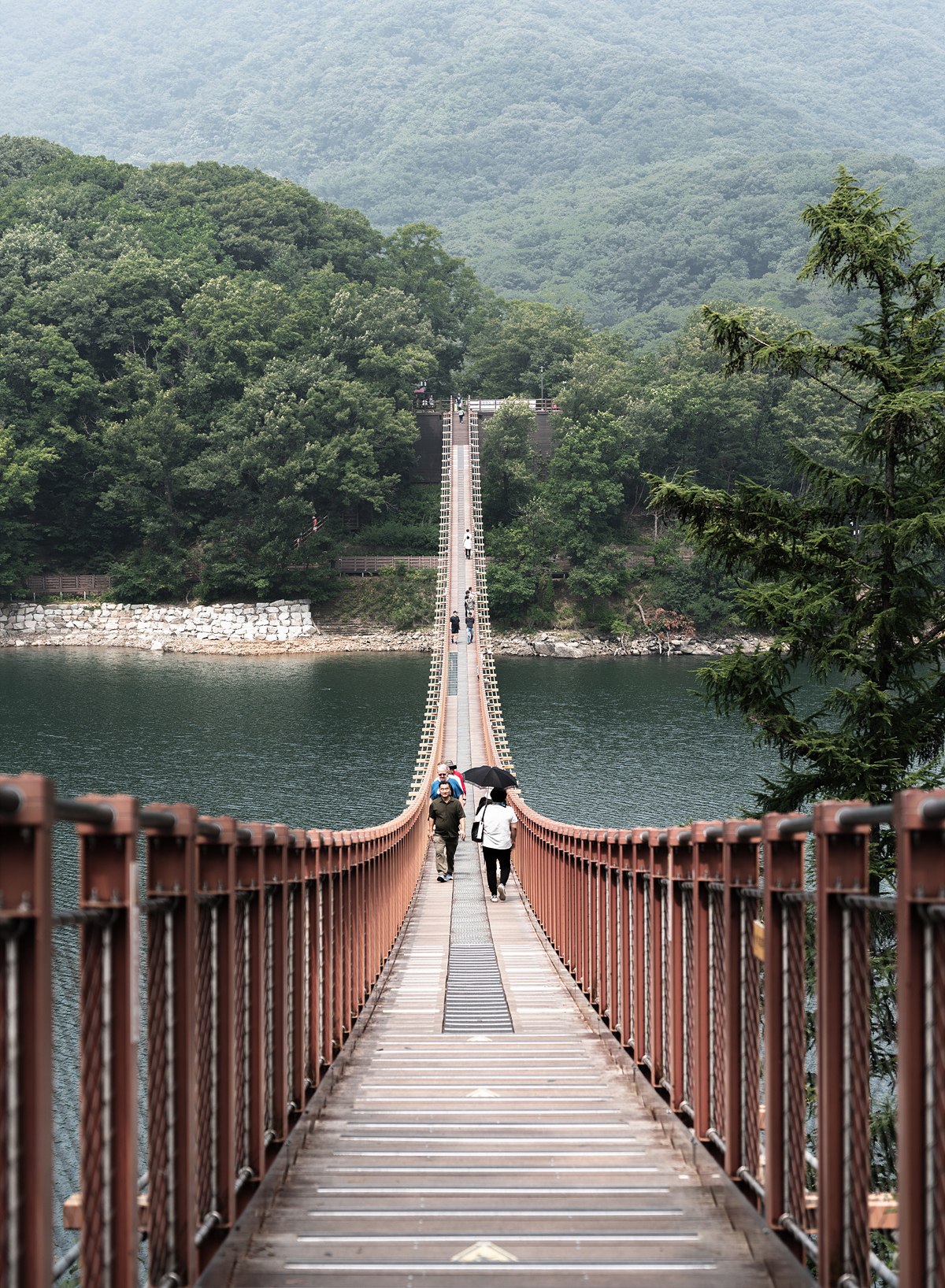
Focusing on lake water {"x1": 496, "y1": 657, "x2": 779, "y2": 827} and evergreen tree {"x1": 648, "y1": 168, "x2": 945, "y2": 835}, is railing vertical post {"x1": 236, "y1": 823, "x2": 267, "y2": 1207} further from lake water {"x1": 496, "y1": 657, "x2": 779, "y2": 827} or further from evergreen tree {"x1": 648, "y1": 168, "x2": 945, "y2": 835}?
lake water {"x1": 496, "y1": 657, "x2": 779, "y2": 827}

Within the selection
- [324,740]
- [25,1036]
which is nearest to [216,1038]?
[25,1036]

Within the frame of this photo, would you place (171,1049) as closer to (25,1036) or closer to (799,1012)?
(25,1036)

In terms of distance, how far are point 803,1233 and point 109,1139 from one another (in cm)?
161

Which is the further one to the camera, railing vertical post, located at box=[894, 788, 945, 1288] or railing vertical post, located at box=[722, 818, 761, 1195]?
railing vertical post, located at box=[722, 818, 761, 1195]

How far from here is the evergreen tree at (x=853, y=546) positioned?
33.4 ft

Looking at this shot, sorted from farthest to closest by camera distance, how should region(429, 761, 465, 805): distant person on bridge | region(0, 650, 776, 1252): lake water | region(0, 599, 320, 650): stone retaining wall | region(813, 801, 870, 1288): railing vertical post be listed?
region(0, 599, 320, 650): stone retaining wall < region(0, 650, 776, 1252): lake water < region(429, 761, 465, 805): distant person on bridge < region(813, 801, 870, 1288): railing vertical post

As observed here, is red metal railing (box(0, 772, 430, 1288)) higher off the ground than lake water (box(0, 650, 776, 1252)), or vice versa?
red metal railing (box(0, 772, 430, 1288))

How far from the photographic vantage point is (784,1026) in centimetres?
280

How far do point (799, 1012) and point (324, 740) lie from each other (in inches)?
1085

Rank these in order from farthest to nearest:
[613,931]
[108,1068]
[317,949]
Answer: [613,931]
[317,949]
[108,1068]

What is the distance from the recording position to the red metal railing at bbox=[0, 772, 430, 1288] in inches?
65.4

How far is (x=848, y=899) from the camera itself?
2314 mm

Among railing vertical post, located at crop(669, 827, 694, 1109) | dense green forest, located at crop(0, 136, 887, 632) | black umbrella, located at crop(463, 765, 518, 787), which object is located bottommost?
black umbrella, located at crop(463, 765, 518, 787)

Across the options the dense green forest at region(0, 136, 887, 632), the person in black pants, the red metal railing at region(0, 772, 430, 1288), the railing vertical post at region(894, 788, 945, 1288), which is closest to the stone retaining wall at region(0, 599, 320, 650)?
the dense green forest at region(0, 136, 887, 632)
